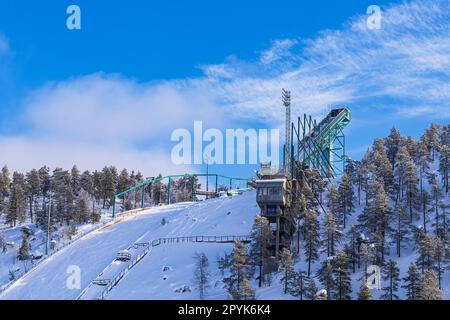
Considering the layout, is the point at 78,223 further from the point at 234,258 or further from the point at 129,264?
the point at 234,258

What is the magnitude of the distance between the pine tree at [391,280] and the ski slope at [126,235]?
28.4 m

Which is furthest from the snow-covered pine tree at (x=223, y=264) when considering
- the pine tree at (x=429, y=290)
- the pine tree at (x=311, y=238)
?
the pine tree at (x=429, y=290)

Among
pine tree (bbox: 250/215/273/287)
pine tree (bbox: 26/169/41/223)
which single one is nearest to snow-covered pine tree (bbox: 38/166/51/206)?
pine tree (bbox: 26/169/41/223)

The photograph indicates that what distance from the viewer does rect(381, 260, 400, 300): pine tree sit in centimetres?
6256

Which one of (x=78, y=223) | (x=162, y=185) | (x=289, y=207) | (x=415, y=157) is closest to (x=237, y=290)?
(x=289, y=207)

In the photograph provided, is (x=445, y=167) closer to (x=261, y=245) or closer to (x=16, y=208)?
(x=261, y=245)

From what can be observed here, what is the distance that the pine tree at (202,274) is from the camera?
7300 cm

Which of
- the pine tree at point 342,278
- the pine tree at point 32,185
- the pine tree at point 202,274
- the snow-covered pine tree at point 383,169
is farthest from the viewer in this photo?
the pine tree at point 32,185

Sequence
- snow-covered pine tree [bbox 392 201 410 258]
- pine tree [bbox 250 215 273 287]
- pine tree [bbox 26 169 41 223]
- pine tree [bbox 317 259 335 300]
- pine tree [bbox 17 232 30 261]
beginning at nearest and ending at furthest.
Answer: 1. pine tree [bbox 317 259 335 300]
2. snow-covered pine tree [bbox 392 201 410 258]
3. pine tree [bbox 250 215 273 287]
4. pine tree [bbox 17 232 30 261]
5. pine tree [bbox 26 169 41 223]

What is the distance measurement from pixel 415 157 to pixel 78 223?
71.0 m

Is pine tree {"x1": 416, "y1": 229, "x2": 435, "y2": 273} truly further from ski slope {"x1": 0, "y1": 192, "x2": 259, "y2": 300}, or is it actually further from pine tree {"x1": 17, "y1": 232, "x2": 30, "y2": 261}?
pine tree {"x1": 17, "y1": 232, "x2": 30, "y2": 261}

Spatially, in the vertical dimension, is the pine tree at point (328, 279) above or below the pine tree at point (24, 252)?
above

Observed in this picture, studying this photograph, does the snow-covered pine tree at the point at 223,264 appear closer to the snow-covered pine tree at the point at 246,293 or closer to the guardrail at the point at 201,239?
the guardrail at the point at 201,239

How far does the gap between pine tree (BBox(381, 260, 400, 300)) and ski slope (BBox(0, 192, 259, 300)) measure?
2841 cm
